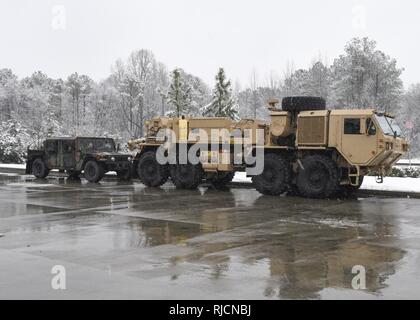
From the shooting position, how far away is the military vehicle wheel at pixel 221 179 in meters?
19.8

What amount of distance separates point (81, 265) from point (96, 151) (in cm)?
1648

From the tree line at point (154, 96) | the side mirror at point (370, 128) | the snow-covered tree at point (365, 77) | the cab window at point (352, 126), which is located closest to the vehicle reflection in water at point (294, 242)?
the side mirror at point (370, 128)

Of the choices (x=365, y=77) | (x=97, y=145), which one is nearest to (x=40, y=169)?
(x=97, y=145)

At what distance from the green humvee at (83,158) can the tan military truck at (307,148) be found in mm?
3906

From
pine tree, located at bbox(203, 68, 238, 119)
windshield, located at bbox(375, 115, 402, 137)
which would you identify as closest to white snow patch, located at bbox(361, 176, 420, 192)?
windshield, located at bbox(375, 115, 402, 137)

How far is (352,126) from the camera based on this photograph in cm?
1605

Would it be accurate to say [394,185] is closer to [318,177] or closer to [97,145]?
[318,177]

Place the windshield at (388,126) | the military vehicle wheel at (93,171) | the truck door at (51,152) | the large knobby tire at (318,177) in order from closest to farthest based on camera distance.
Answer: the windshield at (388,126) → the large knobby tire at (318,177) → the military vehicle wheel at (93,171) → the truck door at (51,152)

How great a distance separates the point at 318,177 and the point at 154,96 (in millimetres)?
59524

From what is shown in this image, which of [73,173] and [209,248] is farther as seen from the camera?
[73,173]

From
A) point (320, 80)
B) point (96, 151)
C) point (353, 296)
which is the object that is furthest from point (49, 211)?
point (320, 80)

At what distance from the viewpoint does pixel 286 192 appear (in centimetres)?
1794

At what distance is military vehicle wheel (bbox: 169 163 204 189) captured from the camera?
1928cm

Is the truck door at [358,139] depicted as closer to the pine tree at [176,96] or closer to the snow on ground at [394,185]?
the snow on ground at [394,185]
